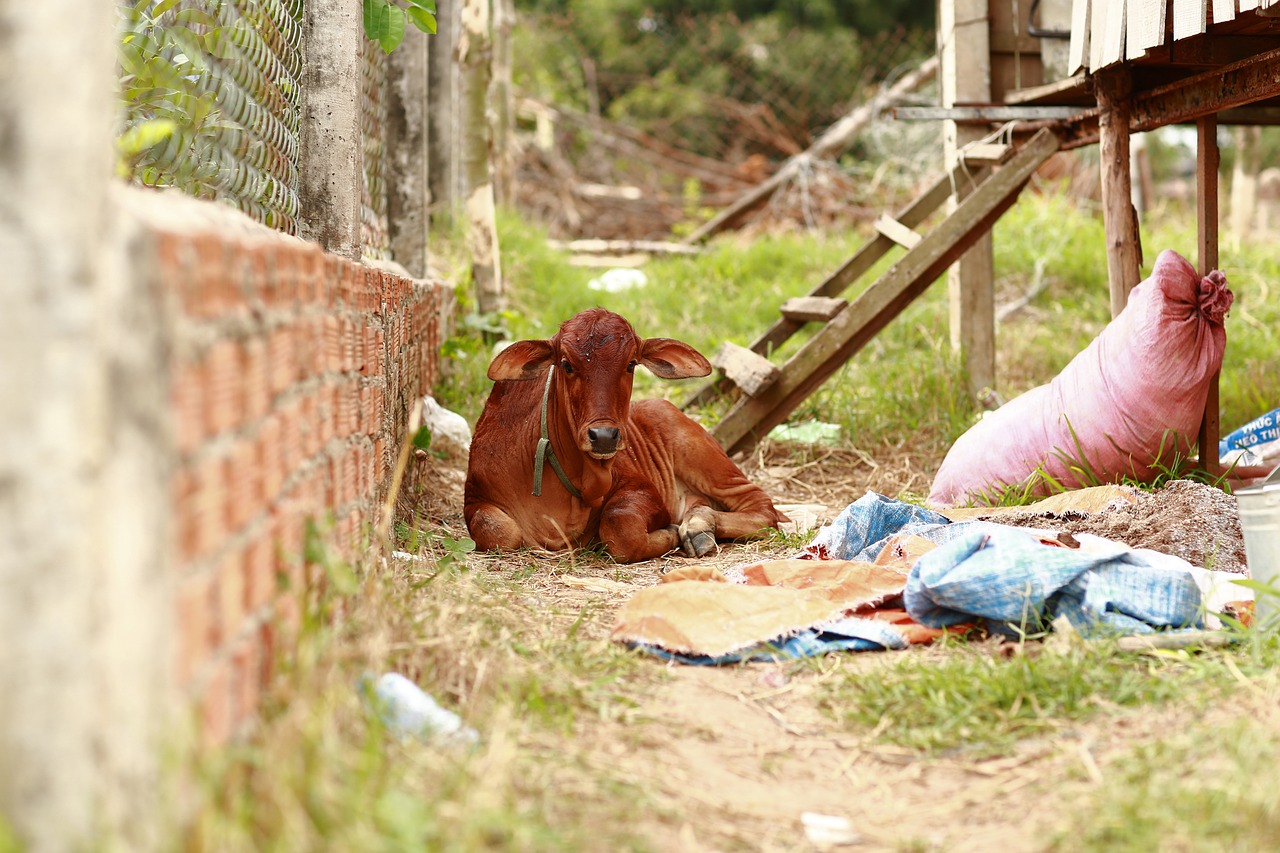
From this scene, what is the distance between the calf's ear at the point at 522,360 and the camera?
4.54m

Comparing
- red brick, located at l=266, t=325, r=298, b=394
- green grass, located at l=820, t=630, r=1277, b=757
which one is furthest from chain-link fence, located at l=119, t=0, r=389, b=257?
green grass, located at l=820, t=630, r=1277, b=757

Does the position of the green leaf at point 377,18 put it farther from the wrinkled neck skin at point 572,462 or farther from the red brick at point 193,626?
the red brick at point 193,626

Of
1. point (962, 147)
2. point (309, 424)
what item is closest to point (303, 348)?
point (309, 424)

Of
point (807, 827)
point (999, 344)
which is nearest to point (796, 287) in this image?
point (999, 344)

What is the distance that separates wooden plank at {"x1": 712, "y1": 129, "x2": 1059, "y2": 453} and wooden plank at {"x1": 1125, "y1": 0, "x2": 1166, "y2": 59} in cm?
116

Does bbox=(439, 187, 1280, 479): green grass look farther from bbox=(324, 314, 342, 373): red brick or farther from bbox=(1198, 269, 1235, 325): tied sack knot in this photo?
bbox=(324, 314, 342, 373): red brick

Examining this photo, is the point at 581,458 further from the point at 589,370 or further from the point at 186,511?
the point at 186,511

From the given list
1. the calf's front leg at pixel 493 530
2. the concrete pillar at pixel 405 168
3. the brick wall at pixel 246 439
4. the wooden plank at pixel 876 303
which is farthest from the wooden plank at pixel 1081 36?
the brick wall at pixel 246 439

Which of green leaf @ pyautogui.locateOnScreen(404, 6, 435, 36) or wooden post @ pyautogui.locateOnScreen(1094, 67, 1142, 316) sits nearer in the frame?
green leaf @ pyautogui.locateOnScreen(404, 6, 435, 36)

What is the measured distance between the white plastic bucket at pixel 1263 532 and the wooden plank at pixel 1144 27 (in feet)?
7.34

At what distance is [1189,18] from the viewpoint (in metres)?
4.54

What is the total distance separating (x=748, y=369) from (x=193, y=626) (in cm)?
465

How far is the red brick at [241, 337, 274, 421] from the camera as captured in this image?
1.97 m

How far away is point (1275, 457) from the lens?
560cm
